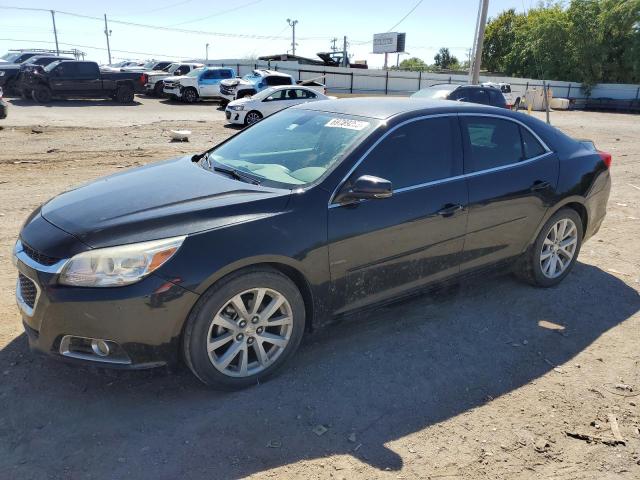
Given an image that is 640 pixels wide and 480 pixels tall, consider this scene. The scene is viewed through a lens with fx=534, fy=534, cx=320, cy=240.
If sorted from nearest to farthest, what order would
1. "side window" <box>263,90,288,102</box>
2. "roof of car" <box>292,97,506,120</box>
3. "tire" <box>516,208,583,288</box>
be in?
1. "roof of car" <box>292,97,506,120</box>
2. "tire" <box>516,208,583,288</box>
3. "side window" <box>263,90,288,102</box>

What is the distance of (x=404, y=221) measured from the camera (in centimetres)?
365

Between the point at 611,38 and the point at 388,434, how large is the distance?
53.6 metres

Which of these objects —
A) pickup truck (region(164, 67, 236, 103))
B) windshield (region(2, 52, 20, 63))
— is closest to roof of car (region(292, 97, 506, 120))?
pickup truck (region(164, 67, 236, 103))

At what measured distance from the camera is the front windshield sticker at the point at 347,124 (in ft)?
12.3

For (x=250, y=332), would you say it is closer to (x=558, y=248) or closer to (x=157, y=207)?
(x=157, y=207)

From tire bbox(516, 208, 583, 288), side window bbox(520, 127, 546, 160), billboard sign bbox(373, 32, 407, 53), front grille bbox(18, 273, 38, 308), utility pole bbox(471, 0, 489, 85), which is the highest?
billboard sign bbox(373, 32, 407, 53)

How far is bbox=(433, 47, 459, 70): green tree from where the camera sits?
98.3 m

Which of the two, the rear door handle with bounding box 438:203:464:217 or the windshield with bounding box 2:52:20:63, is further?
the windshield with bounding box 2:52:20:63

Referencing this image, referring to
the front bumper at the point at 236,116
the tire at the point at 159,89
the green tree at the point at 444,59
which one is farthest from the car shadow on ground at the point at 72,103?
the green tree at the point at 444,59

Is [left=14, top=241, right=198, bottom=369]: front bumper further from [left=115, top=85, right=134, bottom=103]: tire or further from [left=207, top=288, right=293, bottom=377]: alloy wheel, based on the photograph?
[left=115, top=85, right=134, bottom=103]: tire

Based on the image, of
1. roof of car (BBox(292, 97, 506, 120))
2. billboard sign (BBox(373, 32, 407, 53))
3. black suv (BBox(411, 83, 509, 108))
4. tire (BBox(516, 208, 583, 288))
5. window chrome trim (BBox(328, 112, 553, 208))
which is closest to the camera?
window chrome trim (BBox(328, 112, 553, 208))

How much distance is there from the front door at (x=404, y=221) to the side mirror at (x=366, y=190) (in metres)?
0.06

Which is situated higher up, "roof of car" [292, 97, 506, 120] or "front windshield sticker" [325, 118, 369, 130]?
"roof of car" [292, 97, 506, 120]

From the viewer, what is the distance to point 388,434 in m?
2.92
